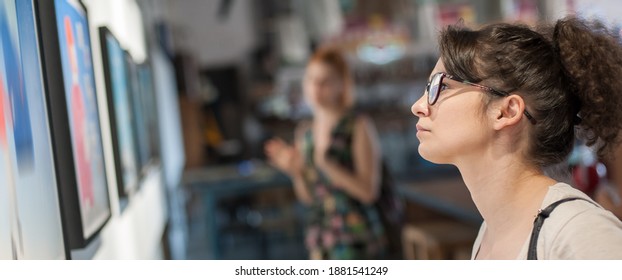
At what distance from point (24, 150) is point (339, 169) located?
1.39 m

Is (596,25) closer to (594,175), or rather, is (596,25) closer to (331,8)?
(594,175)

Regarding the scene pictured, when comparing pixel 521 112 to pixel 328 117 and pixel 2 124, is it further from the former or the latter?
→ pixel 328 117

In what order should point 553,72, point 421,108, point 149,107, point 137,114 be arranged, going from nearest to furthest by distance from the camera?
point 553,72
point 421,108
point 137,114
point 149,107

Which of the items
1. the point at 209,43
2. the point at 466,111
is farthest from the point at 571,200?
the point at 209,43

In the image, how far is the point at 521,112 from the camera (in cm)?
116

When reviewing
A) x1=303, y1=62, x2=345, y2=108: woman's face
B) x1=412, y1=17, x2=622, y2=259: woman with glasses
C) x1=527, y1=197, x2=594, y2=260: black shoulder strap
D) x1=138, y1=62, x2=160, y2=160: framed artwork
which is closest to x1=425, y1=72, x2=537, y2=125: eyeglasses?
x1=412, y1=17, x2=622, y2=259: woman with glasses

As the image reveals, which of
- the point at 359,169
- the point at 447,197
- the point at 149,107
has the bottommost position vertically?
the point at 447,197

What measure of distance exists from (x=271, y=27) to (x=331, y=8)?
2.69 metres

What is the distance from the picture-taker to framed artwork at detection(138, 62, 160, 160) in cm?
253

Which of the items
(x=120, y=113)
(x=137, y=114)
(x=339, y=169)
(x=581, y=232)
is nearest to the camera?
(x=581, y=232)

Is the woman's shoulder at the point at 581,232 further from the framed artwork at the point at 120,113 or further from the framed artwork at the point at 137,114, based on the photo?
the framed artwork at the point at 137,114

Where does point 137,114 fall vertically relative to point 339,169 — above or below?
above

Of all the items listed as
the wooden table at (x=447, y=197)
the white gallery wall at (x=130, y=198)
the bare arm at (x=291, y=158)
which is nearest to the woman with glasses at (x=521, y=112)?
the white gallery wall at (x=130, y=198)

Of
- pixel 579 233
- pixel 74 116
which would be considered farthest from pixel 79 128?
pixel 579 233
